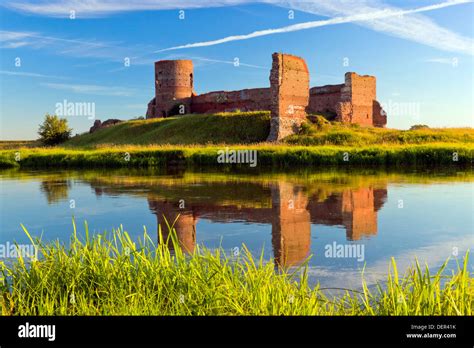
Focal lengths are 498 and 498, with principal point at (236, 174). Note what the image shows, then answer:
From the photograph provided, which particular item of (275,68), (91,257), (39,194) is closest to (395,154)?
(275,68)

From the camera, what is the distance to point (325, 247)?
814cm

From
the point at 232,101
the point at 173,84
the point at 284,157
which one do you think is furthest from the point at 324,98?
the point at 284,157

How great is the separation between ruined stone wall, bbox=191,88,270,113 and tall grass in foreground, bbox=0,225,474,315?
43.4m

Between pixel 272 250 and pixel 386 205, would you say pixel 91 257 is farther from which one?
pixel 386 205

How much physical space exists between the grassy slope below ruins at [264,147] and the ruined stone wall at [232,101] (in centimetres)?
662

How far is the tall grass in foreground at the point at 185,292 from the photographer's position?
4285 millimetres

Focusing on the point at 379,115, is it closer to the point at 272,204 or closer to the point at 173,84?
the point at 173,84

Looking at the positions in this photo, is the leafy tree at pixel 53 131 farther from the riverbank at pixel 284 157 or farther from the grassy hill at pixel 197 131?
the riverbank at pixel 284 157

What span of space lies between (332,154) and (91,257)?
22.1 meters

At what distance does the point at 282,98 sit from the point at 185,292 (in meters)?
31.2

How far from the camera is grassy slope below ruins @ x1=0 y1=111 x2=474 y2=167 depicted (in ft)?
84.6

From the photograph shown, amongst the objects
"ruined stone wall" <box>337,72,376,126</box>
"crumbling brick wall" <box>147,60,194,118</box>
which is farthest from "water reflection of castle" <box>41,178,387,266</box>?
"crumbling brick wall" <box>147,60,194,118</box>

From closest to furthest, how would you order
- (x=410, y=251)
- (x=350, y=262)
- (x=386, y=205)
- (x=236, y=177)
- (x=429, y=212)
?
(x=350, y=262), (x=410, y=251), (x=429, y=212), (x=386, y=205), (x=236, y=177)

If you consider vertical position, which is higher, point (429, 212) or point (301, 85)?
point (301, 85)
